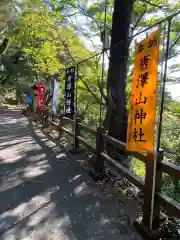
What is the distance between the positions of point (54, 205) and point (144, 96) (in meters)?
1.98

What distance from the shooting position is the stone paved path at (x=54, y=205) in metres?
2.86

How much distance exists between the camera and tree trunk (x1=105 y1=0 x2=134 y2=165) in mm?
5758

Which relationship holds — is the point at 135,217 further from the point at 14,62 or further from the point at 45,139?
the point at 14,62

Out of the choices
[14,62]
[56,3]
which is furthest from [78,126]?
[14,62]

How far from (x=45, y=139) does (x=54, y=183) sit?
444 cm

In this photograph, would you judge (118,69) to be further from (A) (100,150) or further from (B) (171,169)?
(B) (171,169)

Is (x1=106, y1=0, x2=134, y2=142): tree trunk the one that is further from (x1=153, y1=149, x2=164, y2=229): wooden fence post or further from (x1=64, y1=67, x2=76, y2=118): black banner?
(x1=153, y1=149, x2=164, y2=229): wooden fence post

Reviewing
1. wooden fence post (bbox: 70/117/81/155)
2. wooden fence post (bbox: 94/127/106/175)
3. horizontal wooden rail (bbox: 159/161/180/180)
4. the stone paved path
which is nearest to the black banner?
wooden fence post (bbox: 70/117/81/155)

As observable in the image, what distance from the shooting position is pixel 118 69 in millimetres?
5797

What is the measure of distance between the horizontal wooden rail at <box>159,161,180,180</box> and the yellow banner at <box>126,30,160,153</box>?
204 mm

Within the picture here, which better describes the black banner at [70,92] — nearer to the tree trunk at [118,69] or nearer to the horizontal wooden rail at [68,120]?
the horizontal wooden rail at [68,120]

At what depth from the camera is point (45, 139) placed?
8.76m

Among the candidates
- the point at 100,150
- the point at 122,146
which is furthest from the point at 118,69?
the point at 122,146

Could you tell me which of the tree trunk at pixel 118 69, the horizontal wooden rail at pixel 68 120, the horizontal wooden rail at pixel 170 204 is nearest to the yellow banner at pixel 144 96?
the horizontal wooden rail at pixel 170 204
